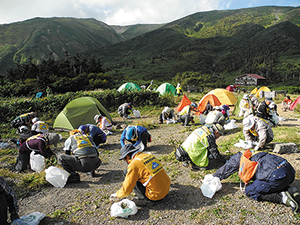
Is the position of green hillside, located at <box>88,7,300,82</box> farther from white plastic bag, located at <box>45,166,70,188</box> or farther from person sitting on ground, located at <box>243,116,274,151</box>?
white plastic bag, located at <box>45,166,70,188</box>

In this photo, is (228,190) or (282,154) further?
(282,154)

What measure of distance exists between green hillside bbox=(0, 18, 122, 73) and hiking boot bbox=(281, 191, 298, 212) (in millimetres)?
92064

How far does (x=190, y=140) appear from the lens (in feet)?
15.1

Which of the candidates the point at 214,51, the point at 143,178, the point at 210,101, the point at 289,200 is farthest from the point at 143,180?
the point at 214,51

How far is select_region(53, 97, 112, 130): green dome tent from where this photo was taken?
9.14 metres

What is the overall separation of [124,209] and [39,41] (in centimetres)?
12364

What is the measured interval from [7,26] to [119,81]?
134 m

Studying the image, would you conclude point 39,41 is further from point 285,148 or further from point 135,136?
point 285,148

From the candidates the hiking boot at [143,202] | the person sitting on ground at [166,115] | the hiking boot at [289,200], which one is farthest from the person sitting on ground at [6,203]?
→ the person sitting on ground at [166,115]

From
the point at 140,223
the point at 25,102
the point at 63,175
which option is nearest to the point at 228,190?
the point at 140,223

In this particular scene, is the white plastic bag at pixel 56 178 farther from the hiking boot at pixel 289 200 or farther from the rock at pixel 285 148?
the rock at pixel 285 148

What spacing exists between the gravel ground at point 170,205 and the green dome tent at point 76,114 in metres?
4.90

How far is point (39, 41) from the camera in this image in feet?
337

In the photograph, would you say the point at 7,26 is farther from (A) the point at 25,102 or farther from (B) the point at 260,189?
(B) the point at 260,189
